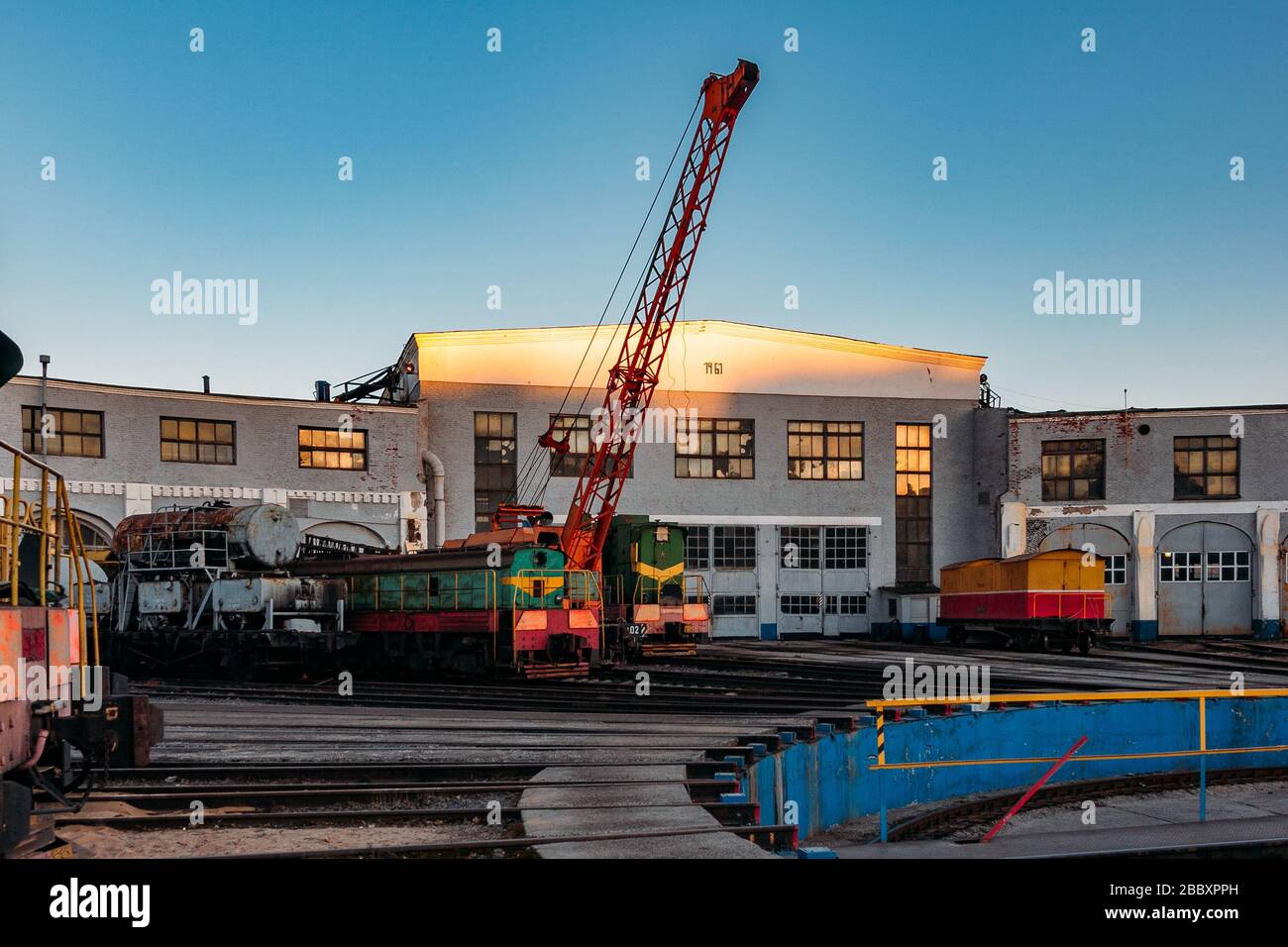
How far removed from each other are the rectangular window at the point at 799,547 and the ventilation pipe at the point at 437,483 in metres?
12.6

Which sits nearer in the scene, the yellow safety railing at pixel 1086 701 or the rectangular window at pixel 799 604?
the yellow safety railing at pixel 1086 701

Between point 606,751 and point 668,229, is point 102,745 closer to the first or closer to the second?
point 606,751

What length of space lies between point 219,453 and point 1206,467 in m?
33.7

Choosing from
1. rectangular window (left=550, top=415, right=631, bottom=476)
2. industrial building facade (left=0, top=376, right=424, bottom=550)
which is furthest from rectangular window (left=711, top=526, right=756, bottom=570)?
industrial building facade (left=0, top=376, right=424, bottom=550)

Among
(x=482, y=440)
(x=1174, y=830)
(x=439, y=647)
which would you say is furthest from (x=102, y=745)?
(x=482, y=440)

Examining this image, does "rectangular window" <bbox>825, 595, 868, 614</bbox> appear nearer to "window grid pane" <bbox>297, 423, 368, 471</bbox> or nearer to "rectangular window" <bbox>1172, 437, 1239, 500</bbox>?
"rectangular window" <bbox>1172, 437, 1239, 500</bbox>

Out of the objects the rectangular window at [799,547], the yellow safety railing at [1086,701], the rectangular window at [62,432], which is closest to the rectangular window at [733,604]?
the rectangular window at [799,547]

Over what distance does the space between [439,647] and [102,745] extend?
52.6 feet

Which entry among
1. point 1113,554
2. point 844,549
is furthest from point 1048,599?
point 844,549

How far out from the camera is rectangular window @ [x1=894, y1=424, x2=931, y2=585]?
1654 inches

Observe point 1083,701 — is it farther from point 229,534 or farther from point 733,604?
point 733,604

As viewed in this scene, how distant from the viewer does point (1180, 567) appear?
1533 inches

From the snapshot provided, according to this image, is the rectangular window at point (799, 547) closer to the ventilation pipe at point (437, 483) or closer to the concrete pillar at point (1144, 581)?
the concrete pillar at point (1144, 581)

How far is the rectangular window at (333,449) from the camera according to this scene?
3459 cm
